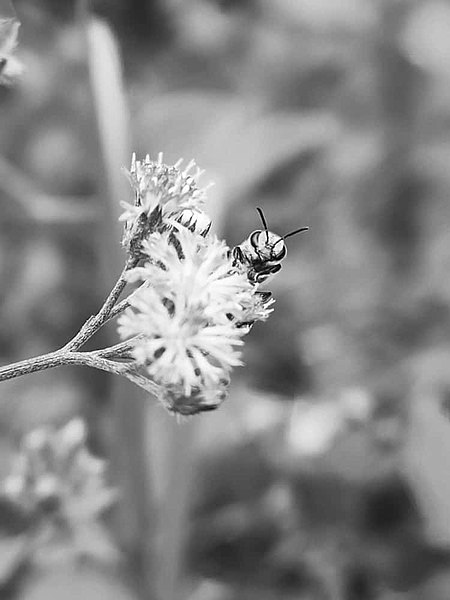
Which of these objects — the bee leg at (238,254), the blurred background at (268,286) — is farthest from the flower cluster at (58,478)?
the bee leg at (238,254)

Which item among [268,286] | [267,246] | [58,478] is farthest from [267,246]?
[268,286]

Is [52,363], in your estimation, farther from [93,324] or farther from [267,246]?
[267,246]

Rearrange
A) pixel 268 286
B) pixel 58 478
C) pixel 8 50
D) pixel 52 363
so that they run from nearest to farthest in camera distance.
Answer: pixel 52 363 < pixel 8 50 < pixel 58 478 < pixel 268 286

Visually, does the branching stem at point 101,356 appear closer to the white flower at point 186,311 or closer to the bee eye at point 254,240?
the white flower at point 186,311

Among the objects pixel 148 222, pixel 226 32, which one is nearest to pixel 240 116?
pixel 226 32

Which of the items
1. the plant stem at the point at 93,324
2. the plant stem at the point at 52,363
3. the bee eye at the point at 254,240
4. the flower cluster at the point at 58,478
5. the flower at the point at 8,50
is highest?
the flower at the point at 8,50

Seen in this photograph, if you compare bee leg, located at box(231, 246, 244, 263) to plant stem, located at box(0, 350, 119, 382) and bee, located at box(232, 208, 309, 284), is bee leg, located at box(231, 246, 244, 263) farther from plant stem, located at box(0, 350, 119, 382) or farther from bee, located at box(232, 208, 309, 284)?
plant stem, located at box(0, 350, 119, 382)

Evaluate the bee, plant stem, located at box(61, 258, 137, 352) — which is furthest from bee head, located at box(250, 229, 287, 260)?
plant stem, located at box(61, 258, 137, 352)
